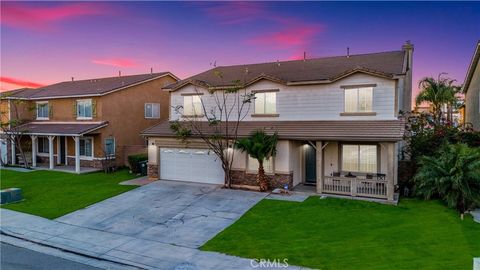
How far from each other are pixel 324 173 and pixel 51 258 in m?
12.8

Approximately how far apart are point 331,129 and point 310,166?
3.06 metres

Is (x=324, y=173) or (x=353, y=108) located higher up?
(x=353, y=108)

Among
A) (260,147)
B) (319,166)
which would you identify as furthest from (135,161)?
(319,166)

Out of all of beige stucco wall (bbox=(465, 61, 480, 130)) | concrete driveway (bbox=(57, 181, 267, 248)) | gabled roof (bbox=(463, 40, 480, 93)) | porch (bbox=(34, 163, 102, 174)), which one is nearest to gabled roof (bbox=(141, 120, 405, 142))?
concrete driveway (bbox=(57, 181, 267, 248))

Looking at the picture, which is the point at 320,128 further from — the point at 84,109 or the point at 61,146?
the point at 61,146

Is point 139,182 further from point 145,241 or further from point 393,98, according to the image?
point 393,98

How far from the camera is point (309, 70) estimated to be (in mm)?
19797

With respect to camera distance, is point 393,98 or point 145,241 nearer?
point 145,241

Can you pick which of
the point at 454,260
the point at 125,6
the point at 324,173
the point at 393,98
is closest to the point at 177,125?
the point at 125,6

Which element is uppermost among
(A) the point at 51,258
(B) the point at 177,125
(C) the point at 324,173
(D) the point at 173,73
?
(D) the point at 173,73

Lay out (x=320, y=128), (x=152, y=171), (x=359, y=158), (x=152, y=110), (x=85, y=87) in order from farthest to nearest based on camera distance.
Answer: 1. (x=152, y=110)
2. (x=85, y=87)
3. (x=152, y=171)
4. (x=359, y=158)
5. (x=320, y=128)

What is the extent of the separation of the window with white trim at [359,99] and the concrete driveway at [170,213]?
6545 mm

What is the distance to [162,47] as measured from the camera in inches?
962

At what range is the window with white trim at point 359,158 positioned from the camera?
16.5 m
